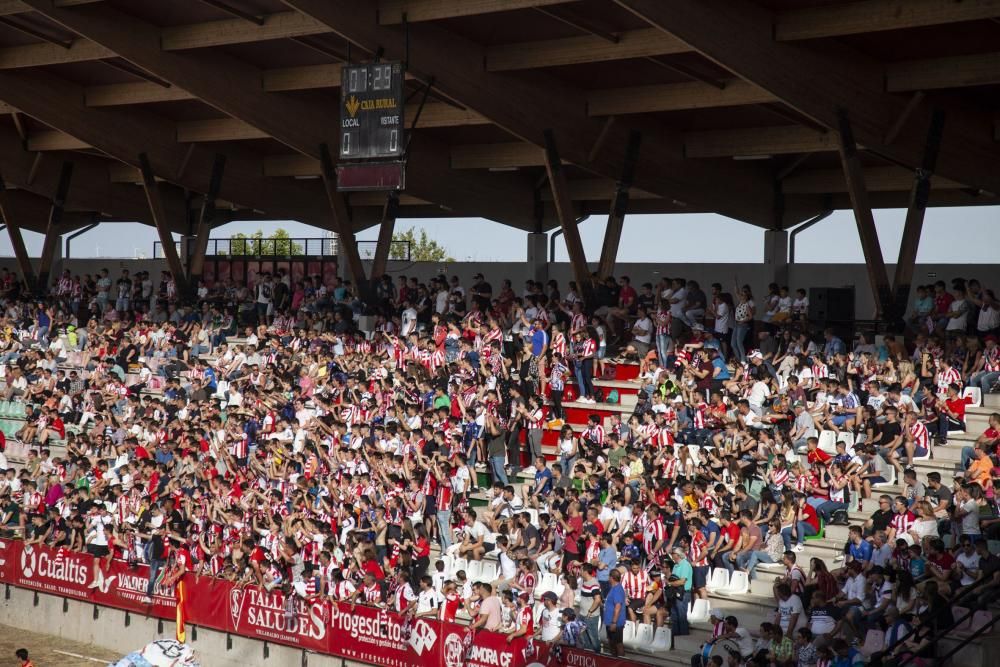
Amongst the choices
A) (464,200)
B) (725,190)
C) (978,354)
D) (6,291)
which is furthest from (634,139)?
(6,291)

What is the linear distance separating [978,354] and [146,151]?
2007 centimetres

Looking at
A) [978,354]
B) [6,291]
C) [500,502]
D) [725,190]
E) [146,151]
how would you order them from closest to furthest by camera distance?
[500,502], [978,354], [725,190], [146,151], [6,291]

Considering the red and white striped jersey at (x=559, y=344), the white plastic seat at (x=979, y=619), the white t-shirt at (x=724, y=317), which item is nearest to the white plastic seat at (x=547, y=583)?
the white plastic seat at (x=979, y=619)

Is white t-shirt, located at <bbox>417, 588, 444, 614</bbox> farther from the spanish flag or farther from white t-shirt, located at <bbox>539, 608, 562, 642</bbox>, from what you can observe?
the spanish flag

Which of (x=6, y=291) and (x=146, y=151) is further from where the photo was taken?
(x=6, y=291)

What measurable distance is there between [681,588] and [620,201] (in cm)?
1179

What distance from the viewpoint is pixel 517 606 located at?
15500mm

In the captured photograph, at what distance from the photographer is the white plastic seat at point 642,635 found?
15.0m

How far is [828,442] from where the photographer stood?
18.1 metres

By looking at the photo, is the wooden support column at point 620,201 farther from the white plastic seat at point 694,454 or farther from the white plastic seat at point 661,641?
the white plastic seat at point 661,641

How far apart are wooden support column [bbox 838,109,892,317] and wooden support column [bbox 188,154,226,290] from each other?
54.6 feet

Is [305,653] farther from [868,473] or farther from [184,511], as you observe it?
[868,473]

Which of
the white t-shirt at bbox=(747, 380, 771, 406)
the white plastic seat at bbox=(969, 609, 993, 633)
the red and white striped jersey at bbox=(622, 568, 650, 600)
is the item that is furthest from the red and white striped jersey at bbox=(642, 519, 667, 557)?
the white t-shirt at bbox=(747, 380, 771, 406)

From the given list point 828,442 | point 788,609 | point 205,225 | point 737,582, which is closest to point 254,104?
point 205,225
